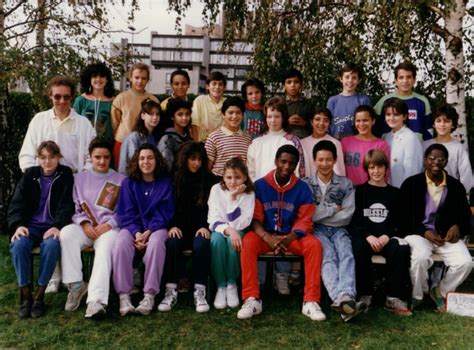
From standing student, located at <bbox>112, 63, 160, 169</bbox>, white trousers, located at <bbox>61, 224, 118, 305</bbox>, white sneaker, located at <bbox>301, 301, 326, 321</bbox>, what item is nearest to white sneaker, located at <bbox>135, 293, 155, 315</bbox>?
white trousers, located at <bbox>61, 224, 118, 305</bbox>

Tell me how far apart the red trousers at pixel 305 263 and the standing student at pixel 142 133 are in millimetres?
1444

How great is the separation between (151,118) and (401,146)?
247 cm

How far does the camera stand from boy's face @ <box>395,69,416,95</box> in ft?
16.9

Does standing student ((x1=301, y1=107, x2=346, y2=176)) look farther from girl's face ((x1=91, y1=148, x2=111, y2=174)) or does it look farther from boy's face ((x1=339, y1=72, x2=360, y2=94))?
girl's face ((x1=91, y1=148, x2=111, y2=174))

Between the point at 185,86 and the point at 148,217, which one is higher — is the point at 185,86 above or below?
above

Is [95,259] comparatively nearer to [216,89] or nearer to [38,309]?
[38,309]

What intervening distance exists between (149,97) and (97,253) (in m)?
1.91

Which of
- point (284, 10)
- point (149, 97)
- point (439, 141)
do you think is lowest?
point (439, 141)

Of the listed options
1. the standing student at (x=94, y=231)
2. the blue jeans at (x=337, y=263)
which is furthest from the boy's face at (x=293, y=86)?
the standing student at (x=94, y=231)

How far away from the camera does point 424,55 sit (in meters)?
7.12

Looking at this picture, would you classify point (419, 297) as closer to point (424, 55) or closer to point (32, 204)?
point (32, 204)

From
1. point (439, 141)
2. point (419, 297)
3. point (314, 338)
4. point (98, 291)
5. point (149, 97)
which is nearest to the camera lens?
point (314, 338)

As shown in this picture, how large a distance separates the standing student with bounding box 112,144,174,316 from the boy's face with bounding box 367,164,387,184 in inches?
72.4

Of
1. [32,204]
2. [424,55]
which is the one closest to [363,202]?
[32,204]
